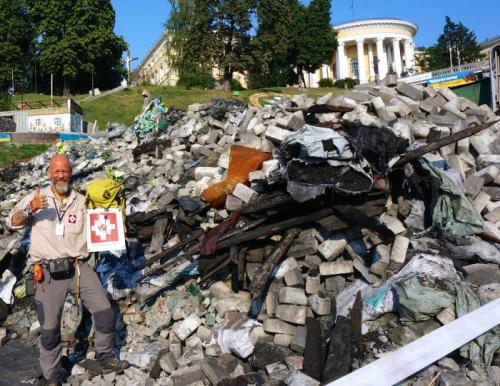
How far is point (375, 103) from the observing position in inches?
279

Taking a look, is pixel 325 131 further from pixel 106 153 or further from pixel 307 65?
pixel 307 65

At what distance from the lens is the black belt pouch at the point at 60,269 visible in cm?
408

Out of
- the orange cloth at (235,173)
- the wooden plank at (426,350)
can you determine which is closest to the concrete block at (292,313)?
the wooden plank at (426,350)

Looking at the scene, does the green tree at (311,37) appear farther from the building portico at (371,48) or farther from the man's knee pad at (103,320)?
the man's knee pad at (103,320)

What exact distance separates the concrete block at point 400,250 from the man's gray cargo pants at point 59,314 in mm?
2811

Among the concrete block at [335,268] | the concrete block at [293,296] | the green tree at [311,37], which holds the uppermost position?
the green tree at [311,37]

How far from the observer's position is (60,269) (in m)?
4.09

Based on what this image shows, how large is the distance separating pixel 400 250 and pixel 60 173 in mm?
3325

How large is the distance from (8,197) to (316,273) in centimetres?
862

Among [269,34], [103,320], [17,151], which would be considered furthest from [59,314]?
[269,34]

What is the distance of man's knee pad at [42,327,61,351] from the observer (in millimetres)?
4082

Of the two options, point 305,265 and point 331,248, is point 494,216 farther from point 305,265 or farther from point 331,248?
point 305,265

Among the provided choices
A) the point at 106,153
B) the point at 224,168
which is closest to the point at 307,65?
the point at 106,153

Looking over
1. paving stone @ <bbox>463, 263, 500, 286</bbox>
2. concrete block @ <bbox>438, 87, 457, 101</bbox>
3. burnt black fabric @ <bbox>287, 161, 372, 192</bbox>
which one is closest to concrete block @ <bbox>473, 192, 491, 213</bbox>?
paving stone @ <bbox>463, 263, 500, 286</bbox>
